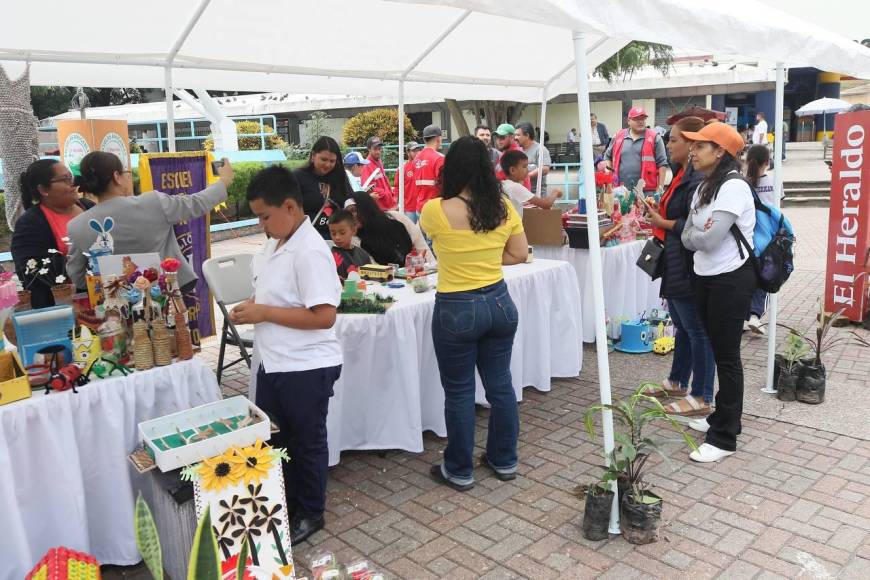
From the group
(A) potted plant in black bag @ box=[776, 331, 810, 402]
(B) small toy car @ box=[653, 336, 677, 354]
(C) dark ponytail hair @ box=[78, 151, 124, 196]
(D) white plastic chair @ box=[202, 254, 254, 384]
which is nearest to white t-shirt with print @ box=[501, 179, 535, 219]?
(B) small toy car @ box=[653, 336, 677, 354]

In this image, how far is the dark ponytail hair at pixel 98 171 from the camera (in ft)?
10.2

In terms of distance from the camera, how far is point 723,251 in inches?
133

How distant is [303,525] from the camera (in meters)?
2.91

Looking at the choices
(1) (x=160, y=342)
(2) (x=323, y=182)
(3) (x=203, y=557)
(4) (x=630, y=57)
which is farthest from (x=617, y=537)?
(4) (x=630, y=57)

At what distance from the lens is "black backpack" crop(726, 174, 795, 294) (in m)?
3.37

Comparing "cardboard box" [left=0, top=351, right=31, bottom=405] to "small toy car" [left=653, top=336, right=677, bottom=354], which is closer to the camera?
"cardboard box" [left=0, top=351, right=31, bottom=405]

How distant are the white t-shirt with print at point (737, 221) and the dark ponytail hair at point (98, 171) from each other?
113 inches

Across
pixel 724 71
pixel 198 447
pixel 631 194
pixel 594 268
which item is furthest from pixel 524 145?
pixel 724 71

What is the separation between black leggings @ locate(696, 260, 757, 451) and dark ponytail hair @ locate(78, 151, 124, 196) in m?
2.97

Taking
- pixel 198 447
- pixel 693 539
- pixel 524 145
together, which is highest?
pixel 524 145

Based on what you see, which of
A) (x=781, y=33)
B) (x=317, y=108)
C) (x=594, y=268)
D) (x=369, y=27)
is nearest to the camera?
(x=594, y=268)

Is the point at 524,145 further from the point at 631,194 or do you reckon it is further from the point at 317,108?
the point at 317,108

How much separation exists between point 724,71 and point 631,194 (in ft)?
64.4

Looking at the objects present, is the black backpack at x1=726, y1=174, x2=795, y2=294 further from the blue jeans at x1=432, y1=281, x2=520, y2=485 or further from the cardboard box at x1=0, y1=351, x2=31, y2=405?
the cardboard box at x1=0, y1=351, x2=31, y2=405
